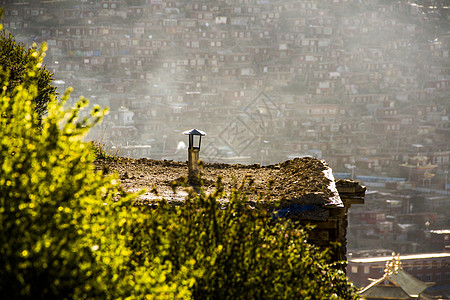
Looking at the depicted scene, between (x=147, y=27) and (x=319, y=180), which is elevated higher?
(x=147, y=27)

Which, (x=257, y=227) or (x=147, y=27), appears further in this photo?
(x=147, y=27)

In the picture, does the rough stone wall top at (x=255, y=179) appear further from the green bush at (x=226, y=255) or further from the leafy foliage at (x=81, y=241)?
the leafy foliage at (x=81, y=241)

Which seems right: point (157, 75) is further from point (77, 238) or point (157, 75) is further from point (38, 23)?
point (77, 238)

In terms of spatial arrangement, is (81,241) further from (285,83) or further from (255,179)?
(285,83)

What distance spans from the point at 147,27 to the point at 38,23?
13.1 meters

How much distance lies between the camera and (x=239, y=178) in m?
6.36

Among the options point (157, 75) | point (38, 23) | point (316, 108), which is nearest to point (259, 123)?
point (316, 108)

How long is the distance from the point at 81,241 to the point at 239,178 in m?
4.40

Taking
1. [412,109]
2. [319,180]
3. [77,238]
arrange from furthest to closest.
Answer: [412,109] < [319,180] < [77,238]

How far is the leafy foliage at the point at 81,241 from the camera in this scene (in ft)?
6.26

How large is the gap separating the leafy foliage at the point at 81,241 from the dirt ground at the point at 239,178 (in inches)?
38.1

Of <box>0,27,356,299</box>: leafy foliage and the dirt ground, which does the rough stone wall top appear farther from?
<box>0,27,356,299</box>: leafy foliage

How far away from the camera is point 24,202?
2.02 meters

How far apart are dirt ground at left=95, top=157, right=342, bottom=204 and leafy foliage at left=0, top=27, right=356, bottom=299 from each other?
0.97 m
